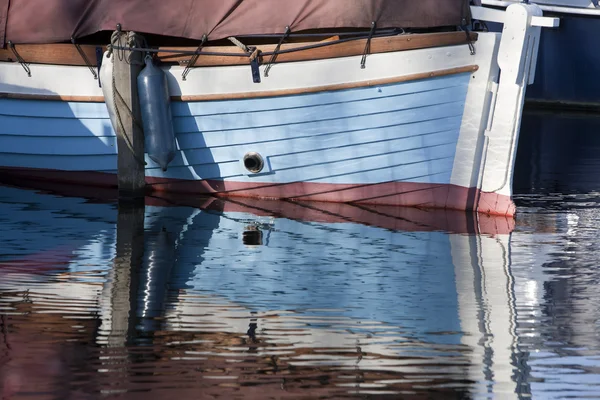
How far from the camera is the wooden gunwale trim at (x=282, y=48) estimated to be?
34.9 ft

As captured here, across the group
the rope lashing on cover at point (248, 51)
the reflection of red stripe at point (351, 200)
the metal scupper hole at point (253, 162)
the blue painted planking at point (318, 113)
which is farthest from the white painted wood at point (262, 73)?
the reflection of red stripe at point (351, 200)

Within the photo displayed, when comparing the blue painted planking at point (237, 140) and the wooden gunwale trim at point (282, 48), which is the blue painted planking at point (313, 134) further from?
the wooden gunwale trim at point (282, 48)

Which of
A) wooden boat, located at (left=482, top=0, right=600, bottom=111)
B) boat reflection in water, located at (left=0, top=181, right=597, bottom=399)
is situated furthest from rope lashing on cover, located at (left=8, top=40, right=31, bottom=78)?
wooden boat, located at (left=482, top=0, right=600, bottom=111)

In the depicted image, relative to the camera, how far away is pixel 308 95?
11.0 m

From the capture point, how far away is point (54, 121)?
12.1 m

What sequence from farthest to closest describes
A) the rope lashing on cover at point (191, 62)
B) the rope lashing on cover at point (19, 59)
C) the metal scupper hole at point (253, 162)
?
the rope lashing on cover at point (19, 59) → the metal scupper hole at point (253, 162) → the rope lashing on cover at point (191, 62)

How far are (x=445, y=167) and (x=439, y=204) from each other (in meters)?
0.40

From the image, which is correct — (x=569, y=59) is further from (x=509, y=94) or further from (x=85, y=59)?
(x=85, y=59)

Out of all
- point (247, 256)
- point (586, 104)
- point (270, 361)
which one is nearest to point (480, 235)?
point (247, 256)

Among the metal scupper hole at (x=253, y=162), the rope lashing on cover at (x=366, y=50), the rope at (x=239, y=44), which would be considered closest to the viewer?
the rope lashing on cover at (x=366, y=50)

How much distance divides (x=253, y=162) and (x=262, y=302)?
13.2 ft

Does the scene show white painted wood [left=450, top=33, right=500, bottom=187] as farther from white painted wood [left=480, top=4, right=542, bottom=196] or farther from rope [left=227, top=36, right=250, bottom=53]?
rope [left=227, top=36, right=250, bottom=53]

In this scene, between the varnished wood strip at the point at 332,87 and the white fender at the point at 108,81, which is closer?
the varnished wood strip at the point at 332,87

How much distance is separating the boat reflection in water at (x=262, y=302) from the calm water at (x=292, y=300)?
16 mm
